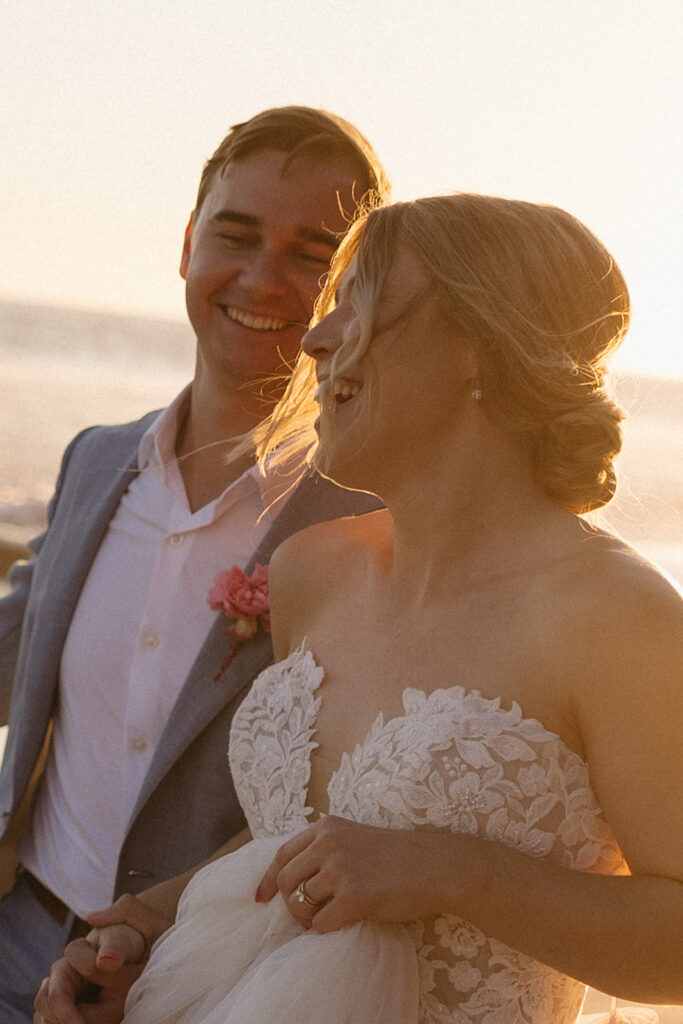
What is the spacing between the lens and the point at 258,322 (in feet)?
10.4

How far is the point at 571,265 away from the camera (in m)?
2.21

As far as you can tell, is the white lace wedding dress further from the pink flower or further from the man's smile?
the man's smile

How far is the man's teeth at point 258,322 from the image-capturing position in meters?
3.18

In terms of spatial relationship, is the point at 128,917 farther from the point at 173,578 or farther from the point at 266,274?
the point at 266,274

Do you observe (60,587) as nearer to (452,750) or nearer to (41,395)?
(452,750)

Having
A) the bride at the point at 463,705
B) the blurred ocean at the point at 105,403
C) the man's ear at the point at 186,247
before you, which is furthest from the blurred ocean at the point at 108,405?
the man's ear at the point at 186,247

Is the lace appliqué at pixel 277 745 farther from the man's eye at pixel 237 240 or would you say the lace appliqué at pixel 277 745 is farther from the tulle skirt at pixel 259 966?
the man's eye at pixel 237 240

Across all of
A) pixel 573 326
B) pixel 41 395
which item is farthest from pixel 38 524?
pixel 573 326

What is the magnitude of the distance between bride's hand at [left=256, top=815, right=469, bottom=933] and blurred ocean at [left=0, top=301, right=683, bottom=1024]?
58 cm

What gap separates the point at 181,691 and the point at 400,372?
1.01 m

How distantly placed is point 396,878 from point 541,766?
29 cm

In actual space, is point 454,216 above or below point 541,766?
above

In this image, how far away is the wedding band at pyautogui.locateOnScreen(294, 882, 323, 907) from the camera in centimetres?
197

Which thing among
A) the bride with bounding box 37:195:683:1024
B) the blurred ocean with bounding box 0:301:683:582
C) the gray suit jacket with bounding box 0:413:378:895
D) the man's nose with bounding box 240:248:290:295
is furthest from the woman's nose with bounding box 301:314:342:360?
the man's nose with bounding box 240:248:290:295
